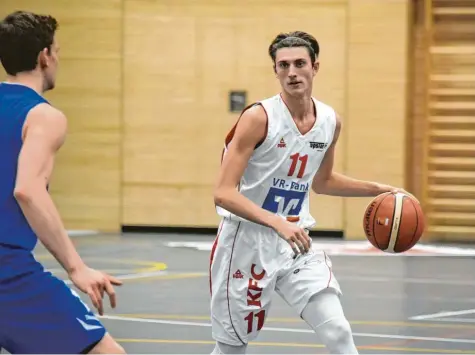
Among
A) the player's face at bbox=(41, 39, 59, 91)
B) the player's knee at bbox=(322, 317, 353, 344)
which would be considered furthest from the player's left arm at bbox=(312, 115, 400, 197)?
the player's face at bbox=(41, 39, 59, 91)

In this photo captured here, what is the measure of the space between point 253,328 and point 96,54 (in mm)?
10162

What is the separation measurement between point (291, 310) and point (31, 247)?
5.37 metres

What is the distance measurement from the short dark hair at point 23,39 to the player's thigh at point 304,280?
1.91 metres

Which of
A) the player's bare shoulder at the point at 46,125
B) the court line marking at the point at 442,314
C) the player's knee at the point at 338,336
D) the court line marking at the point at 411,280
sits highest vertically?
the player's bare shoulder at the point at 46,125

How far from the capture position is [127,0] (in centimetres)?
1505

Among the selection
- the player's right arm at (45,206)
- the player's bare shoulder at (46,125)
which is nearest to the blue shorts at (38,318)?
the player's right arm at (45,206)

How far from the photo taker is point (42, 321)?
12.7 ft

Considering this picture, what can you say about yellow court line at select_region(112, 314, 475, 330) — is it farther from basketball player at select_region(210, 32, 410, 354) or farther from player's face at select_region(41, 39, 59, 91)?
player's face at select_region(41, 39, 59, 91)

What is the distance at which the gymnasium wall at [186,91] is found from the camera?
47.9 ft

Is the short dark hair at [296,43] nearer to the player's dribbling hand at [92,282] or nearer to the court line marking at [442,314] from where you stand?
the player's dribbling hand at [92,282]

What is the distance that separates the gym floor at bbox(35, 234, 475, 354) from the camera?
7.55m

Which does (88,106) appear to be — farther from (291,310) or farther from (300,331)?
(300,331)

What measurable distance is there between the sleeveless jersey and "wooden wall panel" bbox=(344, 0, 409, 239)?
425 inches

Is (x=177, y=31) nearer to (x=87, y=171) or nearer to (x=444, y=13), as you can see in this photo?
(x=87, y=171)
